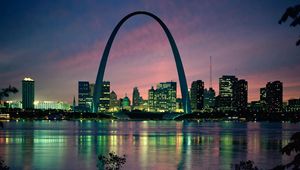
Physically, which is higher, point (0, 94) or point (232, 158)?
point (0, 94)

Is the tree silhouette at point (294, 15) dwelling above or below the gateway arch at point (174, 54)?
below

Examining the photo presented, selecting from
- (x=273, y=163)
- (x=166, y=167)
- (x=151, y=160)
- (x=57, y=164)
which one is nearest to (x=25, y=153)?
(x=57, y=164)

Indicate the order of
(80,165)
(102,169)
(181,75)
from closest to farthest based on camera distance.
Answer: (102,169) < (80,165) < (181,75)

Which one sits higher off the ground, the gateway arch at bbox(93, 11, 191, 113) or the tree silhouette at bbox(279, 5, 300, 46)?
the gateway arch at bbox(93, 11, 191, 113)

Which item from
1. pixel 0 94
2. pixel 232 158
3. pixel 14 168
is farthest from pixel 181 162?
pixel 0 94

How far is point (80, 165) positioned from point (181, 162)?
9.64m

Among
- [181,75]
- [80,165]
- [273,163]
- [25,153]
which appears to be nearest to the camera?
[80,165]

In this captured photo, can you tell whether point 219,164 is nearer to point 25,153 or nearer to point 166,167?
point 166,167

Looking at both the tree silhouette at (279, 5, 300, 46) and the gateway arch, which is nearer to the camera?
the tree silhouette at (279, 5, 300, 46)

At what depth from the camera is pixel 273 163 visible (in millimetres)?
48125

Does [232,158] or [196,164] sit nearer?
[196,164]

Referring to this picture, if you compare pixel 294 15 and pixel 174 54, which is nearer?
pixel 294 15

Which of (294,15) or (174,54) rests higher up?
(174,54)

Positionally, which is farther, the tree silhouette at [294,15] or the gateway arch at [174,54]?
the gateway arch at [174,54]
